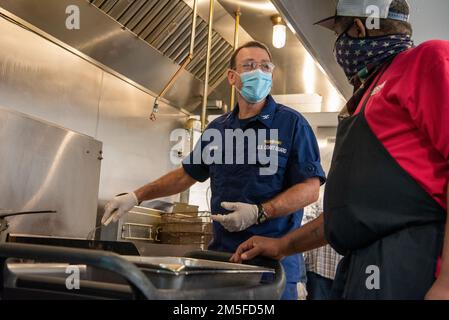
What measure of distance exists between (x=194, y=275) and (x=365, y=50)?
0.76 m

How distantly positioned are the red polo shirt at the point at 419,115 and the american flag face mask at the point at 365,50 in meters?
0.09

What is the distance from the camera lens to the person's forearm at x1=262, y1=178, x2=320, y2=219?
163 centimetres

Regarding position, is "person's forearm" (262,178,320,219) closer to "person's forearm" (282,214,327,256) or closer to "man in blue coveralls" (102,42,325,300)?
"man in blue coveralls" (102,42,325,300)

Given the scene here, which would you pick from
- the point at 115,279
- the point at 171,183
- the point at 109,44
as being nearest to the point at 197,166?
the point at 171,183

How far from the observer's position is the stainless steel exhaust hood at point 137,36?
2395 mm

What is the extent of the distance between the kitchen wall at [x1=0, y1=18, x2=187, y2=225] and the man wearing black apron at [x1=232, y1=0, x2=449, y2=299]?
1.62 meters

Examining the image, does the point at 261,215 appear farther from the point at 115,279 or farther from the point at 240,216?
the point at 115,279

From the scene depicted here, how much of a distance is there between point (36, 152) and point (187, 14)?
1.23 m

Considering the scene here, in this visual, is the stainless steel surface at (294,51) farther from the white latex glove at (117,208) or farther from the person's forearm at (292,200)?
the white latex glove at (117,208)

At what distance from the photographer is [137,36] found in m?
2.84

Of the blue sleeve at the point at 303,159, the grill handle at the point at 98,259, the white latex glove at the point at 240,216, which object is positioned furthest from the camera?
the blue sleeve at the point at 303,159

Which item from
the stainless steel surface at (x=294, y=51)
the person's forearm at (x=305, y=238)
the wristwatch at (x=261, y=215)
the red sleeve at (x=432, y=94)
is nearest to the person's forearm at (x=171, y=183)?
the wristwatch at (x=261, y=215)
